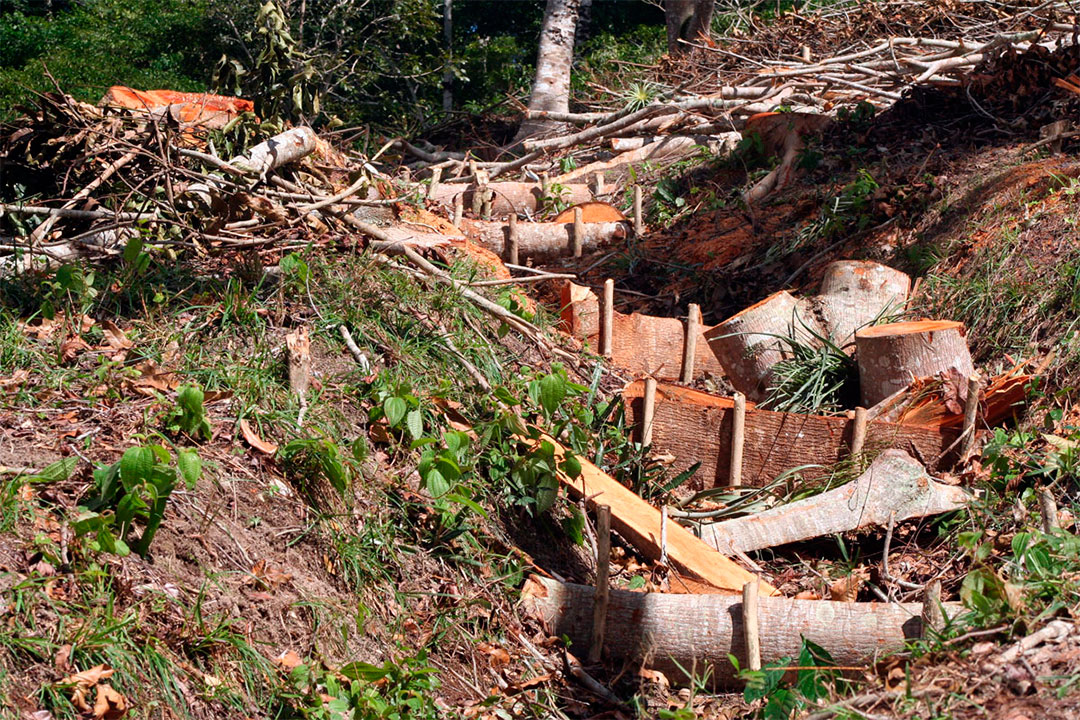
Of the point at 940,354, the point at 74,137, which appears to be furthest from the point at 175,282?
the point at 940,354

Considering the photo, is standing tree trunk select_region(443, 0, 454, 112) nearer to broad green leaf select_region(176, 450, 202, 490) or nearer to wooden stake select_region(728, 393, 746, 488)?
wooden stake select_region(728, 393, 746, 488)

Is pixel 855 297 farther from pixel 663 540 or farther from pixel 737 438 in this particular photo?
pixel 663 540

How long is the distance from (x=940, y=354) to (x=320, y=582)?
3.53 m

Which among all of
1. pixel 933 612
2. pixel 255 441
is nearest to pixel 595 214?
pixel 255 441

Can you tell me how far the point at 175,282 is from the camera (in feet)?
17.3

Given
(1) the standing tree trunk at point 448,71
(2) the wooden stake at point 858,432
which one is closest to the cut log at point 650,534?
(2) the wooden stake at point 858,432

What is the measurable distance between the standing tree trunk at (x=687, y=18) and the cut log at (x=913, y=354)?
9.44 metres

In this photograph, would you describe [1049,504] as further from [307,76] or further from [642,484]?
[307,76]

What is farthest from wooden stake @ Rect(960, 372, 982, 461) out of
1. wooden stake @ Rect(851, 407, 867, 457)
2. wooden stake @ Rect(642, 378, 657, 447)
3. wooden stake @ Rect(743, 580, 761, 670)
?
wooden stake @ Rect(743, 580, 761, 670)

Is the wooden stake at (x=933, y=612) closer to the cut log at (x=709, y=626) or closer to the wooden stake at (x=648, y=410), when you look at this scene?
the cut log at (x=709, y=626)

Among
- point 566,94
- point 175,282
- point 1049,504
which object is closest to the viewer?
point 1049,504

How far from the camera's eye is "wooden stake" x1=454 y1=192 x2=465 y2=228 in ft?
29.2

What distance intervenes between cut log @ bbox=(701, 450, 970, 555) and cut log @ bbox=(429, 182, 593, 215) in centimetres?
533

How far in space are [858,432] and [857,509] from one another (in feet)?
1.54
